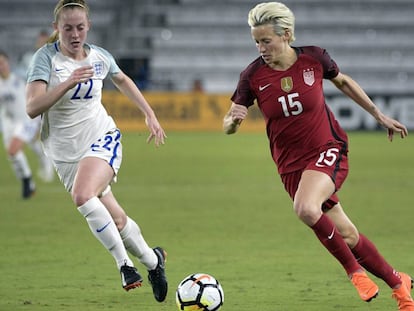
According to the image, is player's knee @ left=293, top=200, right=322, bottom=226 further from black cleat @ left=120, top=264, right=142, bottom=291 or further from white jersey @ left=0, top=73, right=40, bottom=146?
white jersey @ left=0, top=73, right=40, bottom=146

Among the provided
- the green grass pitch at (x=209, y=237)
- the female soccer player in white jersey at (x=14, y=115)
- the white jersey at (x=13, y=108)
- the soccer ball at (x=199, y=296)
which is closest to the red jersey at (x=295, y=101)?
the soccer ball at (x=199, y=296)

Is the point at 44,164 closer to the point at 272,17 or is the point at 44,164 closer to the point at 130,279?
the point at 130,279

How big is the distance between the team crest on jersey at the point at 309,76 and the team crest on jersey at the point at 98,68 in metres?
1.51

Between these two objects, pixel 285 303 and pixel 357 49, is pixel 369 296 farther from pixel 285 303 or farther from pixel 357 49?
pixel 357 49

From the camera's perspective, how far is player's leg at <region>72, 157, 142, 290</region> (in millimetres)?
6609

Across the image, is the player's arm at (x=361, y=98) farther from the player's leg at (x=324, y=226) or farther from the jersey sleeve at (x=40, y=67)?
the jersey sleeve at (x=40, y=67)

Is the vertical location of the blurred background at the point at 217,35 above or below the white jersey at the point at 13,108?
below

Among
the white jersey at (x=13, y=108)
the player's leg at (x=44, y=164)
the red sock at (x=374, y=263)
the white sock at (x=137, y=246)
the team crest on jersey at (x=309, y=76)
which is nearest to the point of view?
the red sock at (x=374, y=263)

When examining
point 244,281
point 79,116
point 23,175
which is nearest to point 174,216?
point 23,175

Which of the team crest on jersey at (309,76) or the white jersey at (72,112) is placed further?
the white jersey at (72,112)

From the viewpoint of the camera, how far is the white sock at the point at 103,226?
6.65 m

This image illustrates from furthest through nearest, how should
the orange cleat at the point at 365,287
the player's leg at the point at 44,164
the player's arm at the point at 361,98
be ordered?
the player's leg at the point at 44,164 < the player's arm at the point at 361,98 < the orange cleat at the point at 365,287

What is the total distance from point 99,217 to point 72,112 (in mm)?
855

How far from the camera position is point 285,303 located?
6883 mm
